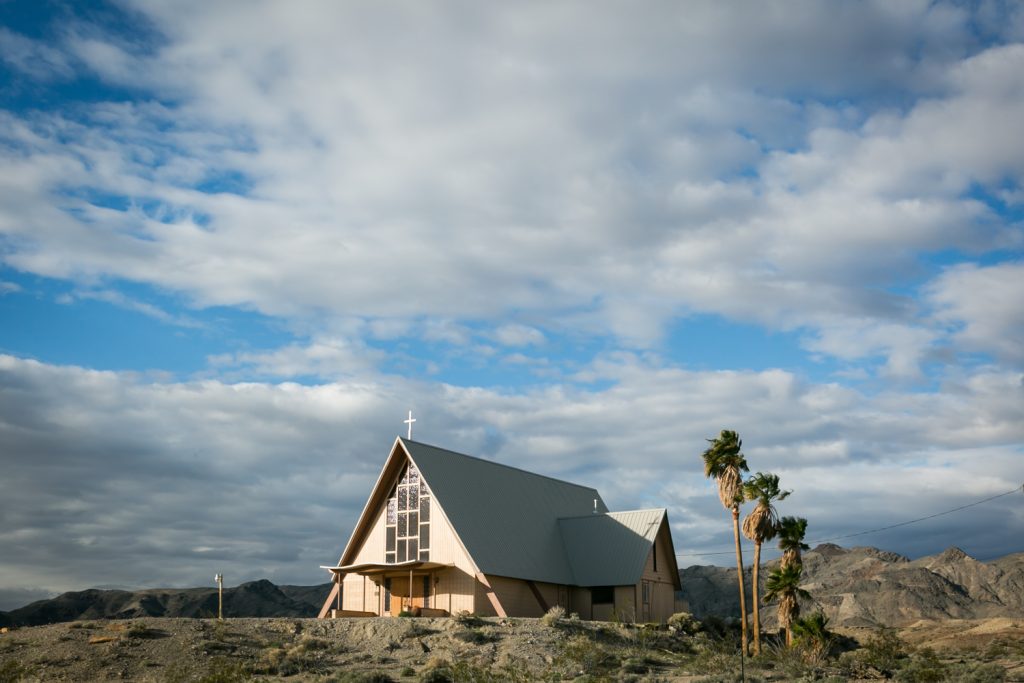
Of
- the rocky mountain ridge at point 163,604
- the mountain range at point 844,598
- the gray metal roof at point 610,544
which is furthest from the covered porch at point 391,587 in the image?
the rocky mountain ridge at point 163,604

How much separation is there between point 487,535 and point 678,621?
9760 mm

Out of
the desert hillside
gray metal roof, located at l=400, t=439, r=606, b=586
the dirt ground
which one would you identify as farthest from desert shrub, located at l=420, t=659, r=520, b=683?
the desert hillside

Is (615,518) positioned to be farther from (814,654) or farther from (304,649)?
(304,649)

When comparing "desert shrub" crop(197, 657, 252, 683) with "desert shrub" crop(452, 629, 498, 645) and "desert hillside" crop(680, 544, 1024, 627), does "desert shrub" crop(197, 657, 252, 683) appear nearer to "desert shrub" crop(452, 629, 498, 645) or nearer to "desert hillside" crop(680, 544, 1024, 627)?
"desert shrub" crop(452, 629, 498, 645)

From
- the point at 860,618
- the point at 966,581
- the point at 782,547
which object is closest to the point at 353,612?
the point at 782,547

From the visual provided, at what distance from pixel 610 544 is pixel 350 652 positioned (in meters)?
18.9

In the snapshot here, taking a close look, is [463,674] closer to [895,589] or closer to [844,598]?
[844,598]

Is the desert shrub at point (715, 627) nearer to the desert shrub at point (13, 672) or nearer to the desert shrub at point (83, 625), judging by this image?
the desert shrub at point (83, 625)

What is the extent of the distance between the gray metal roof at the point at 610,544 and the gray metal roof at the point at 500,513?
0.56m

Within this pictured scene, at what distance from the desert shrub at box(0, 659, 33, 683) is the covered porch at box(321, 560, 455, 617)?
51.5 feet

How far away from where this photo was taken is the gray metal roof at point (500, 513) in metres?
45.4

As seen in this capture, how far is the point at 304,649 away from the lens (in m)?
34.6

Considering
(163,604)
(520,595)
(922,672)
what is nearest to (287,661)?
(520,595)

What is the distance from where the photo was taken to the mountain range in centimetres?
9025
